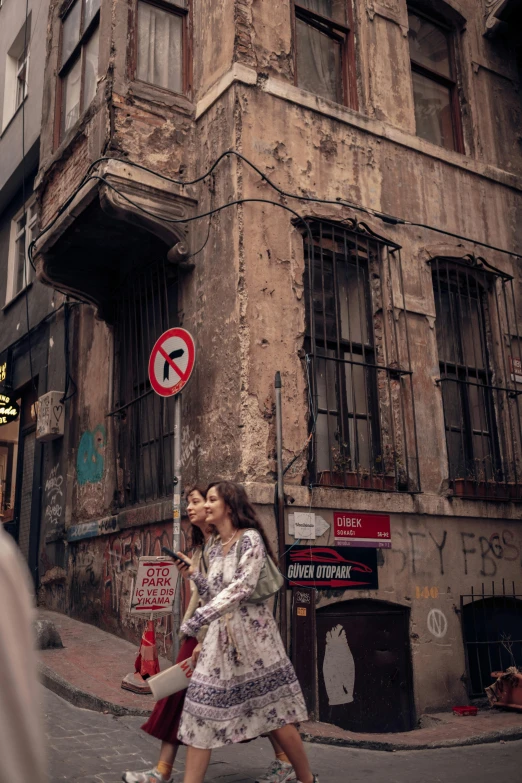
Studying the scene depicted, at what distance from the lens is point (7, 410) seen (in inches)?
532

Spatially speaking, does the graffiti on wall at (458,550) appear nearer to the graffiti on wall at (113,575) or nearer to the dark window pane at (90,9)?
the graffiti on wall at (113,575)

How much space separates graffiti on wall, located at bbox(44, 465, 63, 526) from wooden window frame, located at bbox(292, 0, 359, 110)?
6504 mm

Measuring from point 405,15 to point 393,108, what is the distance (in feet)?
5.13

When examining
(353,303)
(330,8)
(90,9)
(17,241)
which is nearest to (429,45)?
(330,8)

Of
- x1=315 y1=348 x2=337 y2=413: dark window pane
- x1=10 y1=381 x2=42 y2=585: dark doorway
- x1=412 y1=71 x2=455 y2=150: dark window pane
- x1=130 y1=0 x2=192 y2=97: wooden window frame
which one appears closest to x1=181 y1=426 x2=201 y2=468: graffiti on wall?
x1=315 y1=348 x2=337 y2=413: dark window pane

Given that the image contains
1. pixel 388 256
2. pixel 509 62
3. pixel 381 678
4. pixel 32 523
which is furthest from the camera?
pixel 32 523

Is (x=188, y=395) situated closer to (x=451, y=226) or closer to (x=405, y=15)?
(x=451, y=226)

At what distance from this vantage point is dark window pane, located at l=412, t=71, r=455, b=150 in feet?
34.0

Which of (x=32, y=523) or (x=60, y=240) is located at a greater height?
(x=60, y=240)

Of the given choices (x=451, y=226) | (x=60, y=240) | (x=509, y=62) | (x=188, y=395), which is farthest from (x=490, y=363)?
(x=60, y=240)

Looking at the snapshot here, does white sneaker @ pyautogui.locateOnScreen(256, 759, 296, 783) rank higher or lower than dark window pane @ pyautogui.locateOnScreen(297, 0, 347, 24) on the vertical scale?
lower

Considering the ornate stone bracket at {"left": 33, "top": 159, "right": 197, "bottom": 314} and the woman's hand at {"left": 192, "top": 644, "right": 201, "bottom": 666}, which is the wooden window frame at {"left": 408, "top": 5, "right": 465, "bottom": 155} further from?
the woman's hand at {"left": 192, "top": 644, "right": 201, "bottom": 666}

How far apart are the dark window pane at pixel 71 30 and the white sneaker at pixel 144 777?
30.4 ft

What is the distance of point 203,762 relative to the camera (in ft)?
12.9
